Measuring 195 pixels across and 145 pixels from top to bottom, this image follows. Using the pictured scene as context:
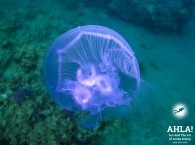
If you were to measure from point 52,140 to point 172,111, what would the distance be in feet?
8.70

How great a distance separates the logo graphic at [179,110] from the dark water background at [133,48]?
0.27 feet

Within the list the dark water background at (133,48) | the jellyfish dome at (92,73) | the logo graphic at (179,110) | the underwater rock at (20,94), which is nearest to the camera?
the jellyfish dome at (92,73)

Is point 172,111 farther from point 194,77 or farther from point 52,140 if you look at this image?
point 52,140

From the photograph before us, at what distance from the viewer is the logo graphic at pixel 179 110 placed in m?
5.61

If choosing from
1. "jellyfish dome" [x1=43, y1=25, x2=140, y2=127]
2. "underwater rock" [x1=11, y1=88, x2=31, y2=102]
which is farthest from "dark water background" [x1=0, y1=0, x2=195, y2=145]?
"jellyfish dome" [x1=43, y1=25, x2=140, y2=127]

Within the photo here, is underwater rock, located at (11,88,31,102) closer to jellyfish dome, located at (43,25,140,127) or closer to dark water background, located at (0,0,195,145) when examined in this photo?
dark water background, located at (0,0,195,145)

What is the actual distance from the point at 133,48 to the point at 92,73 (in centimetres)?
288

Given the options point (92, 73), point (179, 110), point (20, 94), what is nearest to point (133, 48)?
point (179, 110)

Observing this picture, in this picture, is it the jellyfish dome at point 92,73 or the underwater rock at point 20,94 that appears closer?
the jellyfish dome at point 92,73

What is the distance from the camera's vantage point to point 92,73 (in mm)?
4629

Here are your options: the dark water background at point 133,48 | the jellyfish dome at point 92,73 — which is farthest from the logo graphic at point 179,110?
the jellyfish dome at point 92,73

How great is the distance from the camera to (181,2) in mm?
9453

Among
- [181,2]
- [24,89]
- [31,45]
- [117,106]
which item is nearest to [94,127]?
[117,106]

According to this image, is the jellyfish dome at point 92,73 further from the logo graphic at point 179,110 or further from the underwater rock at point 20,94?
the logo graphic at point 179,110
